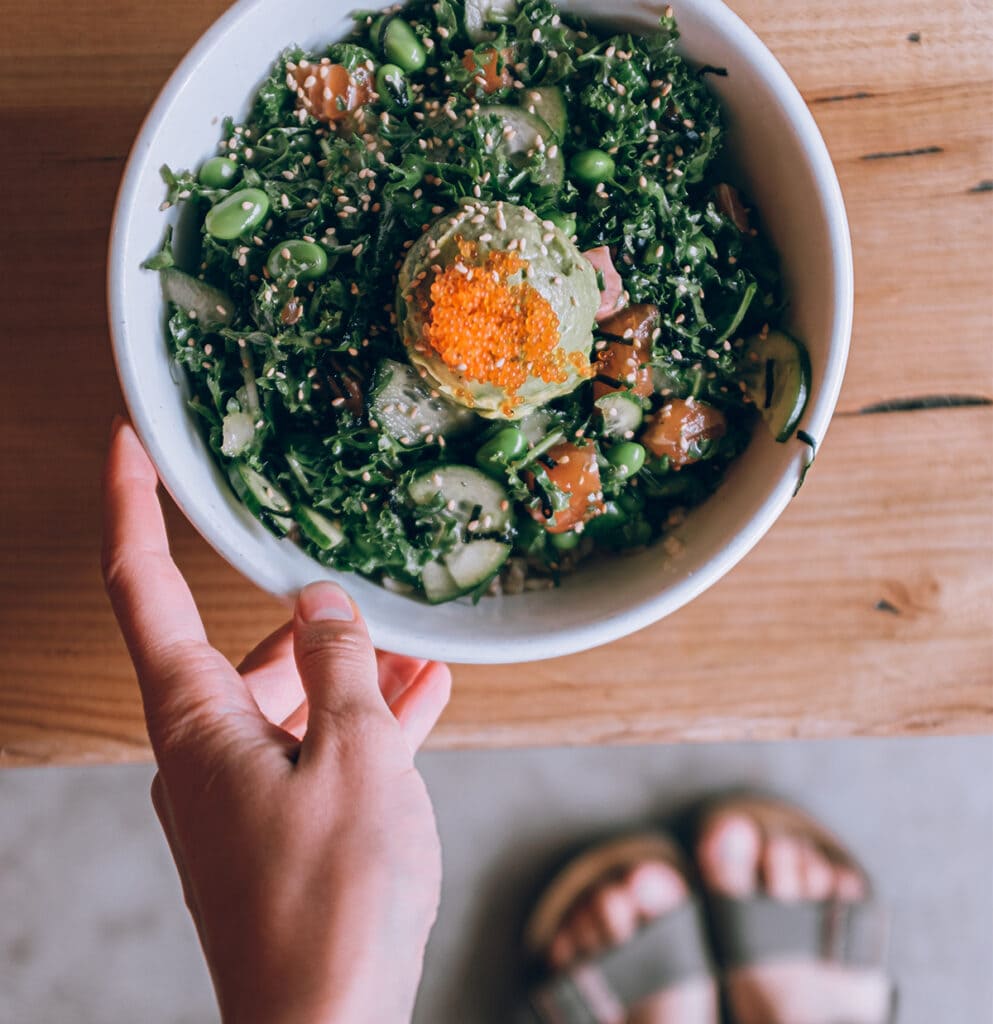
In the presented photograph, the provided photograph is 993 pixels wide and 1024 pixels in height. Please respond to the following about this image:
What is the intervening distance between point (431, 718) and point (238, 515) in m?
0.70

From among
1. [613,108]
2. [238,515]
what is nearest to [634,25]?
[613,108]

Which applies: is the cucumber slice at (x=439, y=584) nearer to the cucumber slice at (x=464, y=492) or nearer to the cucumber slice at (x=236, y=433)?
the cucumber slice at (x=464, y=492)

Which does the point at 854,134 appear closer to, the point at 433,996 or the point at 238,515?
the point at 238,515

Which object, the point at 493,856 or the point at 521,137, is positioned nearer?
the point at 521,137

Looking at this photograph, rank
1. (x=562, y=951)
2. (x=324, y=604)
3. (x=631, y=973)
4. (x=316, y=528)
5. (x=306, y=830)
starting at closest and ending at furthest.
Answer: (x=306, y=830)
(x=324, y=604)
(x=316, y=528)
(x=562, y=951)
(x=631, y=973)

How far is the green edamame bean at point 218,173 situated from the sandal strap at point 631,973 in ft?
11.1

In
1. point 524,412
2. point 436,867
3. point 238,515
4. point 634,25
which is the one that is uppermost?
point 634,25

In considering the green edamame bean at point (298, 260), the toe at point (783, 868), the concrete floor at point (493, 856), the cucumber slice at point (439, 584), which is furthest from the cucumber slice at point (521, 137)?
the toe at point (783, 868)

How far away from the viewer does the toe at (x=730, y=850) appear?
3.65 metres

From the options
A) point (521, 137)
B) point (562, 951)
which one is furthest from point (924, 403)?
point (562, 951)

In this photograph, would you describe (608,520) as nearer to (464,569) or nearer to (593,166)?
(464,569)

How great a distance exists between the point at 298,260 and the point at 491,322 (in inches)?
14.0

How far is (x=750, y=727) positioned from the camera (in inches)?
82.4

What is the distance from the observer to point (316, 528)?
5.34ft
